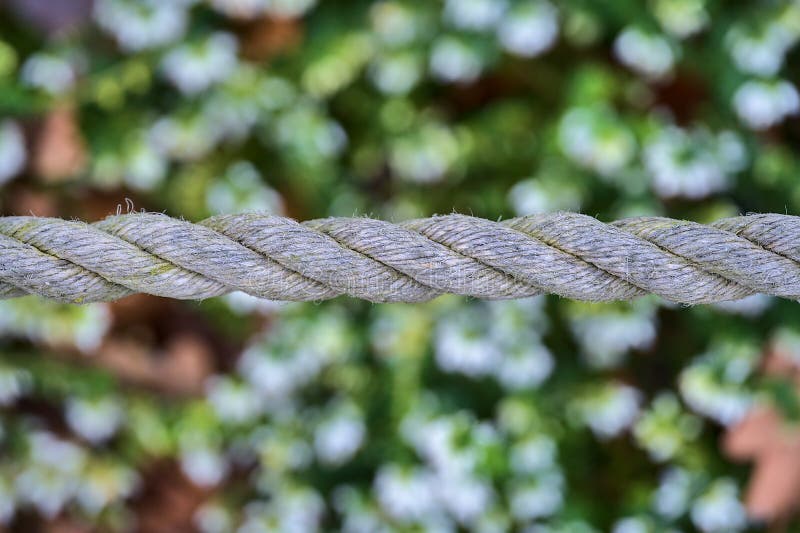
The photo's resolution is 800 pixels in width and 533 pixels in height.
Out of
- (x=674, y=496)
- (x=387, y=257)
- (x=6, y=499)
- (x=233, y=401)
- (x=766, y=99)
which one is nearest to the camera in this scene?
(x=387, y=257)

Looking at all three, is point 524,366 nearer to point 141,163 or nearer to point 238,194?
point 238,194

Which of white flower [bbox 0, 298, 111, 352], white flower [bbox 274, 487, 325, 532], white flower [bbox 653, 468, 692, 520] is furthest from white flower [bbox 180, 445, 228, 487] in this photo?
white flower [bbox 653, 468, 692, 520]

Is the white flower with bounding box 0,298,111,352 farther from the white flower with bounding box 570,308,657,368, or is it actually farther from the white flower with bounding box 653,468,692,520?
the white flower with bounding box 653,468,692,520

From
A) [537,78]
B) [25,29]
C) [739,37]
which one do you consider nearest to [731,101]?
[739,37]

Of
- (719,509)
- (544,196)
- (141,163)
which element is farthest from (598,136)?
(141,163)

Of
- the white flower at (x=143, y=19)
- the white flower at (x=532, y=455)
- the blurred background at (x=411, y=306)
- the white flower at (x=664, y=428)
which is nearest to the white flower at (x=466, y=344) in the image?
the blurred background at (x=411, y=306)

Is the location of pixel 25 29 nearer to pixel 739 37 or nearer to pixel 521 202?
pixel 521 202

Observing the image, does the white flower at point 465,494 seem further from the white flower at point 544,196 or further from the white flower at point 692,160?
the white flower at point 692,160
